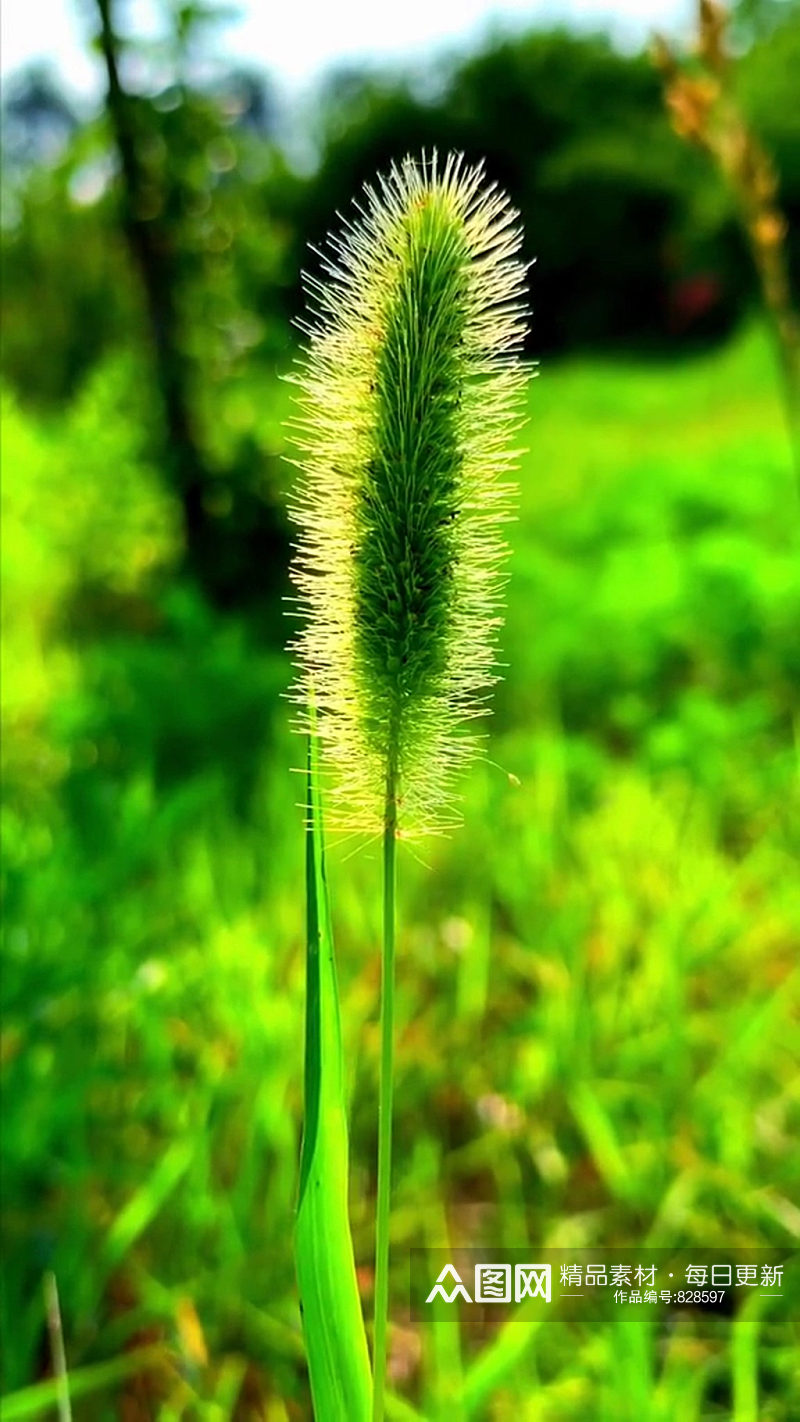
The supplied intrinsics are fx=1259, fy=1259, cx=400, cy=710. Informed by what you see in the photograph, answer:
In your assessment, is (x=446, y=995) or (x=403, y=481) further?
(x=446, y=995)

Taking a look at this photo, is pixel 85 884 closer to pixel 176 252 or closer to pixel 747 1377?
pixel 747 1377

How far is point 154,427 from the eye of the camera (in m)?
2.45

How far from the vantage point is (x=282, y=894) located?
4.78 feet

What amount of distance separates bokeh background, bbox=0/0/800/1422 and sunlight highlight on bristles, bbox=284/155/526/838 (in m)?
0.26

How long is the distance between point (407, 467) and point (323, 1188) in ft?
0.88

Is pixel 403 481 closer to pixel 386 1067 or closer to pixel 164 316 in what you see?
pixel 386 1067

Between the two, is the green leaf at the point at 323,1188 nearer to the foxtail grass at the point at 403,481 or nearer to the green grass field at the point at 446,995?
the foxtail grass at the point at 403,481

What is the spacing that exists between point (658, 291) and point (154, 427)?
3474mm

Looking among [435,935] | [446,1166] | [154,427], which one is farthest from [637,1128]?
[154,427]

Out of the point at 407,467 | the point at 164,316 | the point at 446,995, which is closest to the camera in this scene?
the point at 407,467

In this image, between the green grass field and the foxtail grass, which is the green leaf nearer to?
the foxtail grass

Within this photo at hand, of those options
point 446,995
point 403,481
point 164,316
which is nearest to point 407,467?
point 403,481

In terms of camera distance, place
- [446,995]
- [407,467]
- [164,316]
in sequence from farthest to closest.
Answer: [164,316] < [446,995] < [407,467]

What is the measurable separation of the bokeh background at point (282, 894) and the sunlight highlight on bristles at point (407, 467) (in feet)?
0.84
